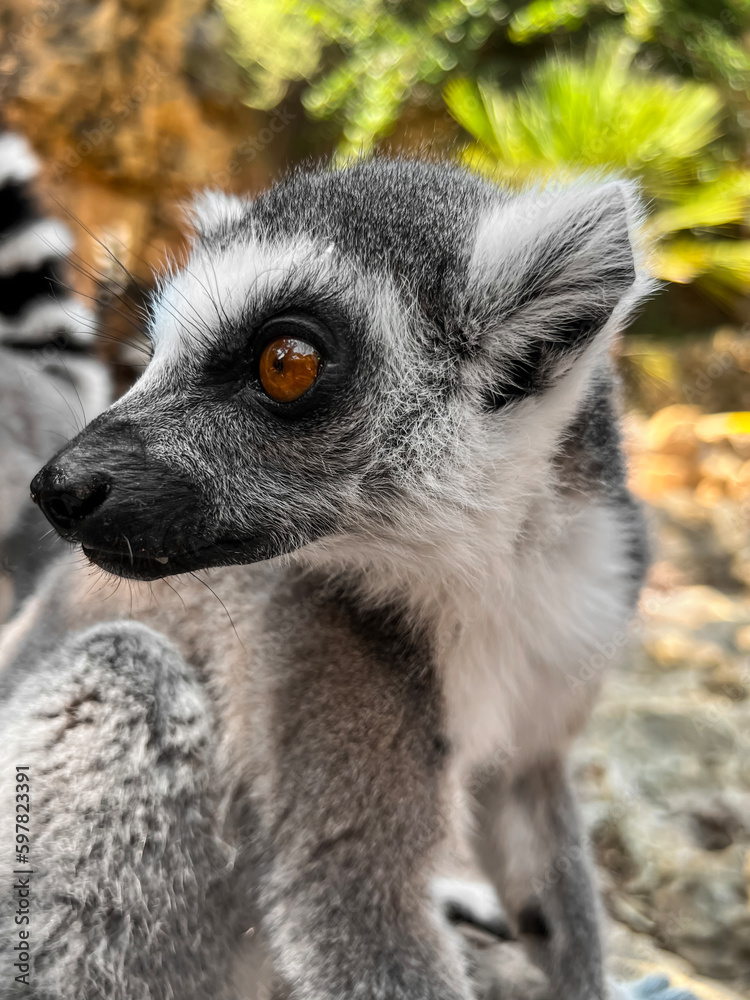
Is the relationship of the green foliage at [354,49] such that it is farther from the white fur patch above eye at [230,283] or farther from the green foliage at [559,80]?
the white fur patch above eye at [230,283]

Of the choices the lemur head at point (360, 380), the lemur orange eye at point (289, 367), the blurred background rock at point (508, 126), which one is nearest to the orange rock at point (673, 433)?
the blurred background rock at point (508, 126)

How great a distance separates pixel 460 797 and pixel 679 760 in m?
1.23

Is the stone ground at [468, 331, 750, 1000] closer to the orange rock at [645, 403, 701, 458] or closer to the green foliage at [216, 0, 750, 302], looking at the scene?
the orange rock at [645, 403, 701, 458]

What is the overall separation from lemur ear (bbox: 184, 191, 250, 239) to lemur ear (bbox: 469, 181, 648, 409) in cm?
55

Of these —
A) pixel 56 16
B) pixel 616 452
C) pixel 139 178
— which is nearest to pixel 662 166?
pixel 139 178

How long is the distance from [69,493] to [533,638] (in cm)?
83

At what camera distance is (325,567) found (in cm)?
137

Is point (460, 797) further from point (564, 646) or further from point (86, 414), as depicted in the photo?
point (86, 414)

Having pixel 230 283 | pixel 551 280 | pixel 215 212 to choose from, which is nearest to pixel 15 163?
pixel 215 212

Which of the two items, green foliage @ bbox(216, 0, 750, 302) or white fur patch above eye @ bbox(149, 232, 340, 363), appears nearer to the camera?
white fur patch above eye @ bbox(149, 232, 340, 363)

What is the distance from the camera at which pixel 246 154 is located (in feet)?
18.1

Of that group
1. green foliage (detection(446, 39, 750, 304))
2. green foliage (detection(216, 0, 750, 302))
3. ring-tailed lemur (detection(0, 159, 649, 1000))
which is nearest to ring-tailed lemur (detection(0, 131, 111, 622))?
ring-tailed lemur (detection(0, 159, 649, 1000))

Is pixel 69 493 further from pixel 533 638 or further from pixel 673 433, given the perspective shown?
pixel 673 433

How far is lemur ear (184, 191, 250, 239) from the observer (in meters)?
1.50
